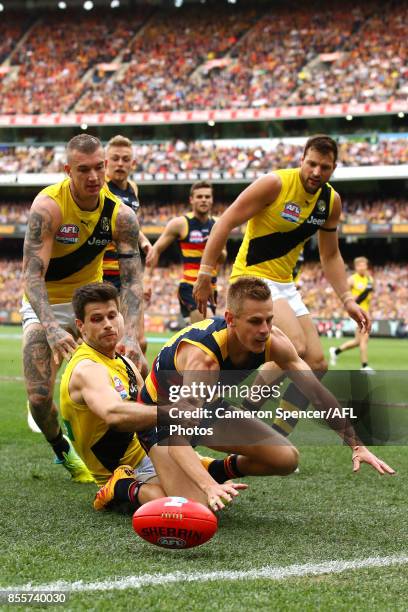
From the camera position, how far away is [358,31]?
39844 mm

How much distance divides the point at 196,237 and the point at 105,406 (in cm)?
695

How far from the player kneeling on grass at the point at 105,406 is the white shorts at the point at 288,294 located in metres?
1.50

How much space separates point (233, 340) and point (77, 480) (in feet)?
6.81

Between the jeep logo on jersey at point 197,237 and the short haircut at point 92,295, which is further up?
the jeep logo on jersey at point 197,237

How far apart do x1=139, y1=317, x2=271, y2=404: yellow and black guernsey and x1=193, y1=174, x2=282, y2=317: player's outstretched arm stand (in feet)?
4.84

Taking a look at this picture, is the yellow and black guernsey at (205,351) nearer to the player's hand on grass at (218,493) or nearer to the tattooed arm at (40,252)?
the player's hand on grass at (218,493)

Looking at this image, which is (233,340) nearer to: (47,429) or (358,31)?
(47,429)

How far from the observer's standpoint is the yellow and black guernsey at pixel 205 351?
404cm

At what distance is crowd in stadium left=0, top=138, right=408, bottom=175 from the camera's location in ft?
125

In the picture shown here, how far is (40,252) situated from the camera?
5.25 m

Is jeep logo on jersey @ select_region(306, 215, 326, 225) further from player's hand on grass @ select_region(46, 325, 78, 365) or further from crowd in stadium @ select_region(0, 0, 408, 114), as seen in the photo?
crowd in stadium @ select_region(0, 0, 408, 114)

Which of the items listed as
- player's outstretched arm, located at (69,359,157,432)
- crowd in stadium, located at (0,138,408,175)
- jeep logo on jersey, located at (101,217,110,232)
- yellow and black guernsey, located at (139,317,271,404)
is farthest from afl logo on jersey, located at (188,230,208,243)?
crowd in stadium, located at (0,138,408,175)

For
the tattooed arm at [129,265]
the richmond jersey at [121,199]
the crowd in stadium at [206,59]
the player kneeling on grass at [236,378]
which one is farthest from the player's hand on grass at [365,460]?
the crowd in stadium at [206,59]

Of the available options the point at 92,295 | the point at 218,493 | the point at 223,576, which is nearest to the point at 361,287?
the point at 92,295
